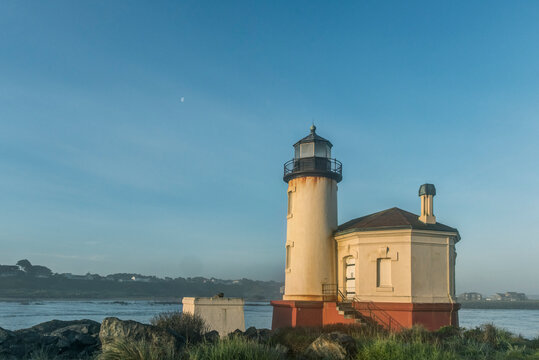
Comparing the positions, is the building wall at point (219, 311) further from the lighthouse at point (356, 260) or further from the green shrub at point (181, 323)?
the lighthouse at point (356, 260)

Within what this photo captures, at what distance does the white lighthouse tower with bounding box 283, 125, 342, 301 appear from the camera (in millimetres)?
22938

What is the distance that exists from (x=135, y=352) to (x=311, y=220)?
14.7 m

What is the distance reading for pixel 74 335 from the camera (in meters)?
14.3

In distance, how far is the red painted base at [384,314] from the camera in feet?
65.9

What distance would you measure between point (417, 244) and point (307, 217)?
529cm

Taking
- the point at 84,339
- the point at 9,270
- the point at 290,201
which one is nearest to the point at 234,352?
the point at 84,339

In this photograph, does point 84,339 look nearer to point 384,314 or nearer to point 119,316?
point 384,314

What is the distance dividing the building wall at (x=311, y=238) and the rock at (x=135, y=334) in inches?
470

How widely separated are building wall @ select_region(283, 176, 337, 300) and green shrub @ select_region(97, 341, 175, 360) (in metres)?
13.5

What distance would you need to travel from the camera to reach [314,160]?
23.7 metres

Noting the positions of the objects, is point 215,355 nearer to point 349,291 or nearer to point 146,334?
point 146,334

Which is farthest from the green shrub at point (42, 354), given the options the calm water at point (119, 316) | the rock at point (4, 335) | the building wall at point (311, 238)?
the calm water at point (119, 316)

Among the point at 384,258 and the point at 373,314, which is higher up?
the point at 384,258

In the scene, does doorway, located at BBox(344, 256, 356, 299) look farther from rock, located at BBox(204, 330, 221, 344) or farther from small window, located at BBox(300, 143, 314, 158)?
rock, located at BBox(204, 330, 221, 344)
